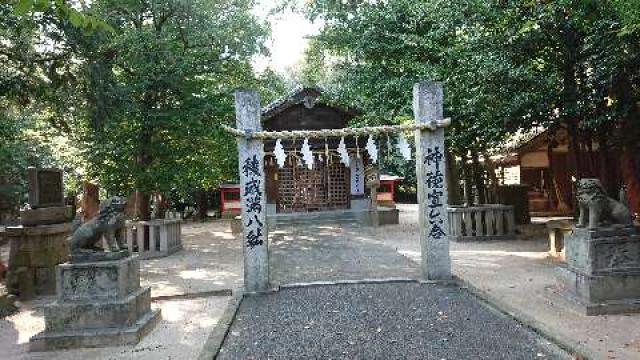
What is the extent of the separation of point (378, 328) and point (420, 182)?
3509 millimetres

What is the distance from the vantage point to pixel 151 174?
13562 millimetres

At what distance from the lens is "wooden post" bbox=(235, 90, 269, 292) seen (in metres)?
8.56

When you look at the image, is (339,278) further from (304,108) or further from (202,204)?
(202,204)

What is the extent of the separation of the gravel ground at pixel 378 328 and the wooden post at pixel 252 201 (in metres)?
0.53

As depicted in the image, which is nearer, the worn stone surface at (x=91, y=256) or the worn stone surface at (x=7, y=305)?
the worn stone surface at (x=91, y=256)

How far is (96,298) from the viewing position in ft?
21.5

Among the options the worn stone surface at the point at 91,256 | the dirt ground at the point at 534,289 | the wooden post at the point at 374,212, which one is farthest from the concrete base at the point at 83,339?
the wooden post at the point at 374,212

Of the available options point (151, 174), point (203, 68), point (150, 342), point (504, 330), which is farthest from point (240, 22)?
point (504, 330)

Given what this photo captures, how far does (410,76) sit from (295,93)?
790cm

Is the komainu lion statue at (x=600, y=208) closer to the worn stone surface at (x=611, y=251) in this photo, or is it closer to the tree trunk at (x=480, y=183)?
the worn stone surface at (x=611, y=251)

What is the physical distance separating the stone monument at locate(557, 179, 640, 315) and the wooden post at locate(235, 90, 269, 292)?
506 cm

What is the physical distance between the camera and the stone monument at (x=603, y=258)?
21.8ft

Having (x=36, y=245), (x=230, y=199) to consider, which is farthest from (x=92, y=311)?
(x=230, y=199)

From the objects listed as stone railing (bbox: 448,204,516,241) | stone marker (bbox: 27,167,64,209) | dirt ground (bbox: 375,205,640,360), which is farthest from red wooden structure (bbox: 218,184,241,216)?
stone marker (bbox: 27,167,64,209)
